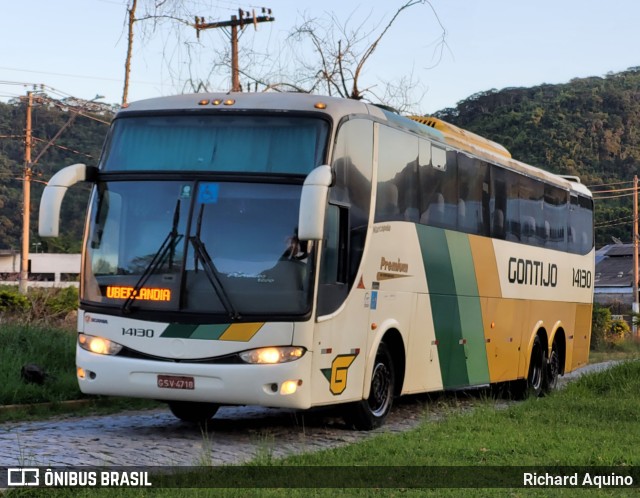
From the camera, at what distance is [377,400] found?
13.3 meters

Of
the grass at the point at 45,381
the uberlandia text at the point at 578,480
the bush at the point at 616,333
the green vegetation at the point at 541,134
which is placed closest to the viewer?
the uberlandia text at the point at 578,480

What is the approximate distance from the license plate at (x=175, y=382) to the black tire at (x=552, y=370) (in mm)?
9939

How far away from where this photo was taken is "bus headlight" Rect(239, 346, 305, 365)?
36.9ft

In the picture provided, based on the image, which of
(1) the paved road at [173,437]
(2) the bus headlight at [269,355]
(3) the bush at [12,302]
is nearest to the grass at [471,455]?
(1) the paved road at [173,437]

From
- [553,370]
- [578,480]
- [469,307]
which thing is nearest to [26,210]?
[553,370]

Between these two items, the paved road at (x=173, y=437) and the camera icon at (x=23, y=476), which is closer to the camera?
the camera icon at (x=23, y=476)

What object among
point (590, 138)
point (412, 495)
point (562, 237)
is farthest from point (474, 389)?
point (590, 138)

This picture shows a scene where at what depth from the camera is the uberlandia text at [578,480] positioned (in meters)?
9.05

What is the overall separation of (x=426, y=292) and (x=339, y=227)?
9.57 feet

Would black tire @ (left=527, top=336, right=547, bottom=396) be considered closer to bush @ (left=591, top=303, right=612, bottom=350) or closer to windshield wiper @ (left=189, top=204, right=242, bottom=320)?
windshield wiper @ (left=189, top=204, right=242, bottom=320)

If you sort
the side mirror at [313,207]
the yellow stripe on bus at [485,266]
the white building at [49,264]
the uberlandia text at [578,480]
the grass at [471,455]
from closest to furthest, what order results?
1. the grass at [471,455]
2. the uberlandia text at [578,480]
3. the side mirror at [313,207]
4. the yellow stripe on bus at [485,266]
5. the white building at [49,264]

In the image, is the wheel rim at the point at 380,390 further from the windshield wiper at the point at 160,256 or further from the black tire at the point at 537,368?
the black tire at the point at 537,368

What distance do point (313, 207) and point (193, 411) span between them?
4064mm

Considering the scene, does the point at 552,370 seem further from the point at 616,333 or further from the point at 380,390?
the point at 616,333
